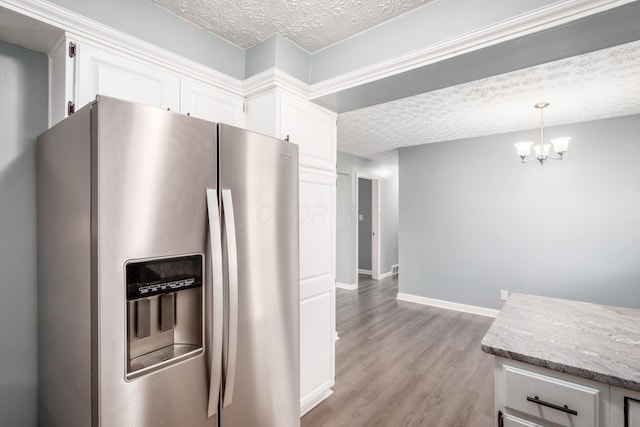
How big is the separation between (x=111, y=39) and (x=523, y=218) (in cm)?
460

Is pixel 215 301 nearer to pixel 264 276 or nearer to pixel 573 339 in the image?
pixel 264 276

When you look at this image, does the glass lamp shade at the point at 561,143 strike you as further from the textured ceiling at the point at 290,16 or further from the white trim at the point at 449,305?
the textured ceiling at the point at 290,16

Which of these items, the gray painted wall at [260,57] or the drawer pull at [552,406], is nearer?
the drawer pull at [552,406]

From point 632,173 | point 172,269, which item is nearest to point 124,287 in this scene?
point 172,269

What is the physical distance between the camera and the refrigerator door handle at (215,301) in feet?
3.67

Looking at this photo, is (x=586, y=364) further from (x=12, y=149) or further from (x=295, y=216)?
(x=12, y=149)

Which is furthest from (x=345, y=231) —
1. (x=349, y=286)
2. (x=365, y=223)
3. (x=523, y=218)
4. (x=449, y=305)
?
(x=523, y=218)

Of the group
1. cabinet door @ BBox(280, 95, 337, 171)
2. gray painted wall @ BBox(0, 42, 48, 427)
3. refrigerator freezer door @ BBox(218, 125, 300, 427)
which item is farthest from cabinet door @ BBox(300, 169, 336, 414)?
gray painted wall @ BBox(0, 42, 48, 427)

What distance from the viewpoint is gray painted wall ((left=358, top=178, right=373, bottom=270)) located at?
7.16 metres

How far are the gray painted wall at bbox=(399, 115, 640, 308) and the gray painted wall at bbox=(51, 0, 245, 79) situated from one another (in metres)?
3.62

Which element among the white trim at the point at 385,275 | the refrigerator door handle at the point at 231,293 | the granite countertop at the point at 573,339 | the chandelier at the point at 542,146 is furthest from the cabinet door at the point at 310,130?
the white trim at the point at 385,275

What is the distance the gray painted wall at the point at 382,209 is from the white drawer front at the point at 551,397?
4406 millimetres

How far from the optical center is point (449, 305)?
4.57m

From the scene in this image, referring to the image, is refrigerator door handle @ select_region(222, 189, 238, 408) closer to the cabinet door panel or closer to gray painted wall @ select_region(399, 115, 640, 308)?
the cabinet door panel
